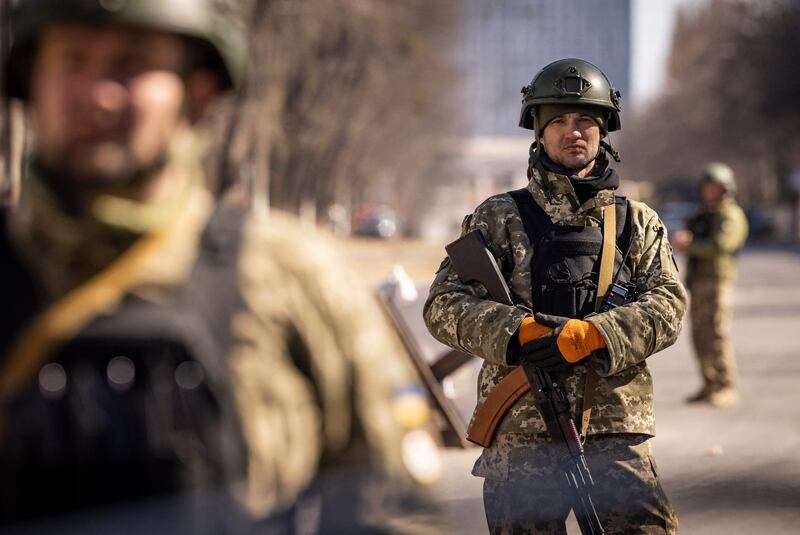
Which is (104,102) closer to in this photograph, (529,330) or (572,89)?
(529,330)

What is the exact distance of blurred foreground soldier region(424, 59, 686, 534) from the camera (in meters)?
3.95

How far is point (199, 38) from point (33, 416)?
0.55 metres

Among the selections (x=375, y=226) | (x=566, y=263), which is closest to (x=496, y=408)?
(x=566, y=263)

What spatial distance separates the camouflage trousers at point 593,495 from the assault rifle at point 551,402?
0.12 feet

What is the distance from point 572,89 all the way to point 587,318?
0.70 metres

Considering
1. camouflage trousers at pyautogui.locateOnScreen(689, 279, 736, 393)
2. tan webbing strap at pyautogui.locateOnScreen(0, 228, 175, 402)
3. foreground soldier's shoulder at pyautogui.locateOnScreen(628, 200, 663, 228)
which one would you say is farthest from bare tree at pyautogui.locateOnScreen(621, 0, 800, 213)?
tan webbing strap at pyautogui.locateOnScreen(0, 228, 175, 402)

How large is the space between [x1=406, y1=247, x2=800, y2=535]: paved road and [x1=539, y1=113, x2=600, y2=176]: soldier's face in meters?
1.09

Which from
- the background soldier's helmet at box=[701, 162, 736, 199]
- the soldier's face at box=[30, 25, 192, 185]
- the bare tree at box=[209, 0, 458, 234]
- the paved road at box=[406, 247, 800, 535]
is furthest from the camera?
the bare tree at box=[209, 0, 458, 234]

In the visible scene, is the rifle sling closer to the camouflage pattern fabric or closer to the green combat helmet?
the green combat helmet

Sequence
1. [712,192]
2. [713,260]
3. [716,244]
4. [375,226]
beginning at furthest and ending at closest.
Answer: [375,226]
[712,192]
[713,260]
[716,244]

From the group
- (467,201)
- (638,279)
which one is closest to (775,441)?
(638,279)

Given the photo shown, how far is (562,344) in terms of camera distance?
3920 millimetres

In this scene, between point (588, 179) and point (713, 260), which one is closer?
point (588, 179)

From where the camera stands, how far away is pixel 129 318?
1.93 meters
